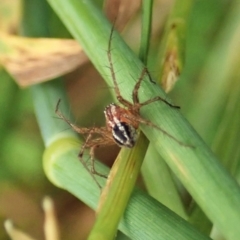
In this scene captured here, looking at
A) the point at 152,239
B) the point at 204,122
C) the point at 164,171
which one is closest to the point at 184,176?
the point at 152,239

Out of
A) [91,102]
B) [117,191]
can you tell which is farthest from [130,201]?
[91,102]

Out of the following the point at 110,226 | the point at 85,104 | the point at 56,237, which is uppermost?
the point at 110,226

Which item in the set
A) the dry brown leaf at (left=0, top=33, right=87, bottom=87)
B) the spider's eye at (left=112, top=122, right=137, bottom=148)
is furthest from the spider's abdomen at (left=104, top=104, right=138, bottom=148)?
the dry brown leaf at (left=0, top=33, right=87, bottom=87)

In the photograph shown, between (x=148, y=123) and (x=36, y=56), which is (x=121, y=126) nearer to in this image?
(x=148, y=123)

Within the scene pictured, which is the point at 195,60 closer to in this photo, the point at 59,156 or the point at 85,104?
the point at 85,104

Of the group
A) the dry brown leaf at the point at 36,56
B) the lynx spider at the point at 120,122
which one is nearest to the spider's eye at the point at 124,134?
the lynx spider at the point at 120,122
